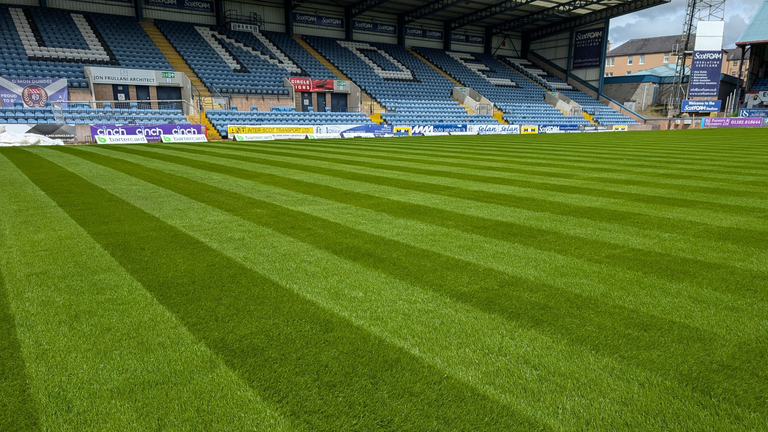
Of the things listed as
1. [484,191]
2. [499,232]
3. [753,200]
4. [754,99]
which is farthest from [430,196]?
[754,99]


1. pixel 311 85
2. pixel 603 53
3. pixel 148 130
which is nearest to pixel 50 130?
pixel 148 130

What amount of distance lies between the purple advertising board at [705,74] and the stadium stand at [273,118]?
29.5 m

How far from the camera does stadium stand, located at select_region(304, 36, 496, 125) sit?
31.4 m

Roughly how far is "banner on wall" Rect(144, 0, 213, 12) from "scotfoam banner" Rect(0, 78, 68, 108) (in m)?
11.5

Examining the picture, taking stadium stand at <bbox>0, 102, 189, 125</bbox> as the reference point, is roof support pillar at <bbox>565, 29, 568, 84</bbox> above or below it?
above

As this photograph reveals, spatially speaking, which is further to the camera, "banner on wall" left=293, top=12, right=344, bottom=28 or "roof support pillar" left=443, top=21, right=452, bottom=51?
"roof support pillar" left=443, top=21, right=452, bottom=51

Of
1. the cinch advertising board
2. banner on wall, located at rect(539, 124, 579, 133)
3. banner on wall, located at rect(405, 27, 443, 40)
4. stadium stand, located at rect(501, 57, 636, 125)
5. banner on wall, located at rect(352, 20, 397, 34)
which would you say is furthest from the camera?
banner on wall, located at rect(405, 27, 443, 40)

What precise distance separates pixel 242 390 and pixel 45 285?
2.24m

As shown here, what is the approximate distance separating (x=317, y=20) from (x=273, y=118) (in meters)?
15.7

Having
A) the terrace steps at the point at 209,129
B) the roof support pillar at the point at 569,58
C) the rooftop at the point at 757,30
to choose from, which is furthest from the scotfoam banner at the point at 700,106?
the terrace steps at the point at 209,129

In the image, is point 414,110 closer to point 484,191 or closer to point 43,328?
point 484,191

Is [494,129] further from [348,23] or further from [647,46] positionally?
[647,46]

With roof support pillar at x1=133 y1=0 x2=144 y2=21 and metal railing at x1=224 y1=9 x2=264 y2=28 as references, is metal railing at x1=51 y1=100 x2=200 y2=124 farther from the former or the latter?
metal railing at x1=224 y1=9 x2=264 y2=28

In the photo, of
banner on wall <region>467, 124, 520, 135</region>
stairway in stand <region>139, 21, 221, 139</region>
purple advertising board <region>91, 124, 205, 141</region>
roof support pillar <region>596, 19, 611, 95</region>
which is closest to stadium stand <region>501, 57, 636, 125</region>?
roof support pillar <region>596, 19, 611, 95</region>
